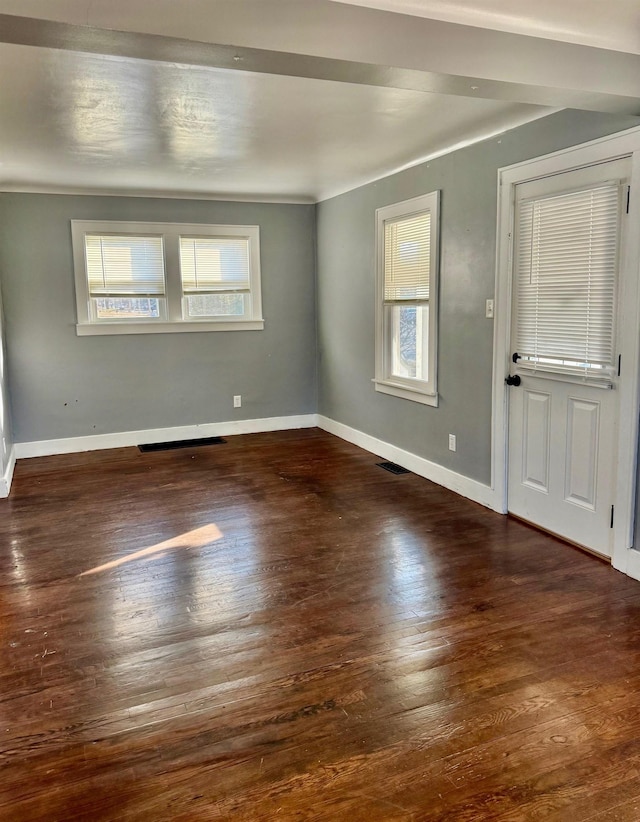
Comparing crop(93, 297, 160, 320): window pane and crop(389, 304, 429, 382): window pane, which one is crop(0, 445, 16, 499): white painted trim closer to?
crop(93, 297, 160, 320): window pane

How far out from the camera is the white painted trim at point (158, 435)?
18.6 feet

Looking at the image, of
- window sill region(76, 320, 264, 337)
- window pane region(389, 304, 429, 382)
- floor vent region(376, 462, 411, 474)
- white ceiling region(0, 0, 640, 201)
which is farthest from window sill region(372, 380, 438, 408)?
white ceiling region(0, 0, 640, 201)

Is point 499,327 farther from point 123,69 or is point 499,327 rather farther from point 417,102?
point 123,69

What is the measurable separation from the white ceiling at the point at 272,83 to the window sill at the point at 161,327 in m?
1.30

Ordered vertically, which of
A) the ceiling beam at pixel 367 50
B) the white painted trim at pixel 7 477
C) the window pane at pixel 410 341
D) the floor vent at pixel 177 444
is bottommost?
the floor vent at pixel 177 444

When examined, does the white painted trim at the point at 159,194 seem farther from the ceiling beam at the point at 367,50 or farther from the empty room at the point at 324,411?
the ceiling beam at the point at 367,50

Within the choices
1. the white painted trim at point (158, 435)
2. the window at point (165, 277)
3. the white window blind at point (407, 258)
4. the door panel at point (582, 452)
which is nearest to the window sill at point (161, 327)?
the window at point (165, 277)

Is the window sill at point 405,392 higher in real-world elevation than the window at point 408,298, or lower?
lower

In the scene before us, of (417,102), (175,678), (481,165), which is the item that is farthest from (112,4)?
(481,165)

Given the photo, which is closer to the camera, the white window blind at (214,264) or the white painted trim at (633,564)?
the white painted trim at (633,564)

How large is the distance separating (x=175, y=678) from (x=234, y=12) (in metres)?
2.26

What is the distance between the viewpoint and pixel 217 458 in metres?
5.54

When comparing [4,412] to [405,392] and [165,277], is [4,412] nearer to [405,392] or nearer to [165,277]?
[165,277]

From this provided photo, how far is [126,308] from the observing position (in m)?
5.88
